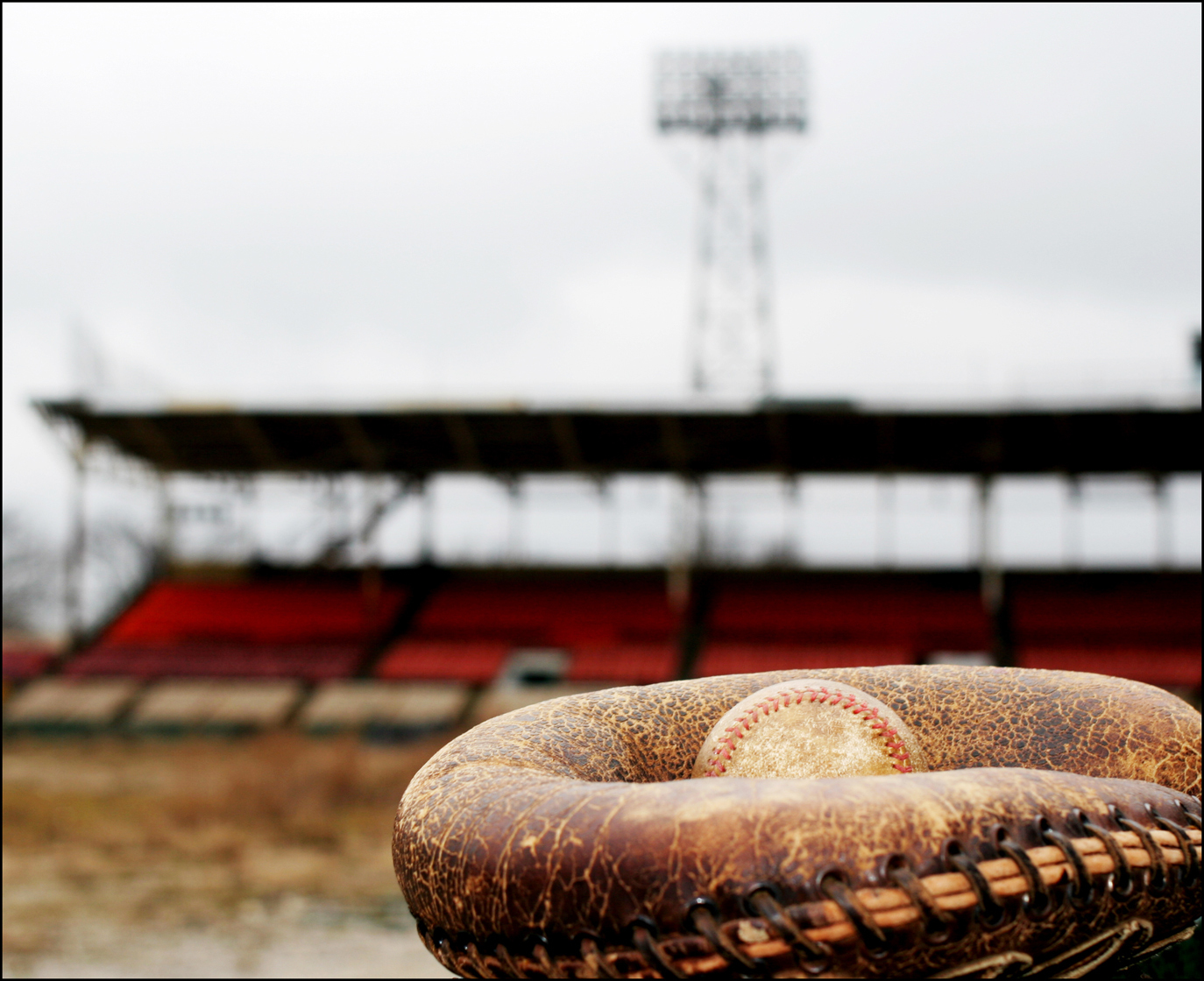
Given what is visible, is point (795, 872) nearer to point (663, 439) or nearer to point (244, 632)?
point (663, 439)

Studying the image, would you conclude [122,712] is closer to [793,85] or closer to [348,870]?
[348,870]

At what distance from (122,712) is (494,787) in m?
16.1

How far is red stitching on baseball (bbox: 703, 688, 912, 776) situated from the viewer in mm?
1710

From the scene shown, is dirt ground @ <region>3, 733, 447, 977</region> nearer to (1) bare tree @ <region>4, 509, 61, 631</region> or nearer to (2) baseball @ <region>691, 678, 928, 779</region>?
(2) baseball @ <region>691, 678, 928, 779</region>

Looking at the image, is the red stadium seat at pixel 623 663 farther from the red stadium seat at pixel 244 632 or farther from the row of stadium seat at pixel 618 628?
the red stadium seat at pixel 244 632

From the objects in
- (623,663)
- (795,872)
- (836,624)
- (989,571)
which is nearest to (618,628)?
(623,663)

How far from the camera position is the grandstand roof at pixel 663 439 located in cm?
1505

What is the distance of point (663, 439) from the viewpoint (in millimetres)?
15961

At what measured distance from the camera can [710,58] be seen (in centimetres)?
2028

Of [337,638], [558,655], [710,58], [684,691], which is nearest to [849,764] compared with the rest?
[684,691]

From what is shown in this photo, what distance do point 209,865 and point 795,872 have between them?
7845 mm

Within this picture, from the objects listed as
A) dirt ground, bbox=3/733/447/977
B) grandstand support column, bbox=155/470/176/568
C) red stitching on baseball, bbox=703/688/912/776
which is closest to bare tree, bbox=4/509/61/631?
grandstand support column, bbox=155/470/176/568

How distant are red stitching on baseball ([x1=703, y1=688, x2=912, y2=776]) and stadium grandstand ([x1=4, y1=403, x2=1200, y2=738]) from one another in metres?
12.7

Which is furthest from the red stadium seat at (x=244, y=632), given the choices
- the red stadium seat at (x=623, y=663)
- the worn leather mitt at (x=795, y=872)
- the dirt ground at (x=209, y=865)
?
the worn leather mitt at (x=795, y=872)
